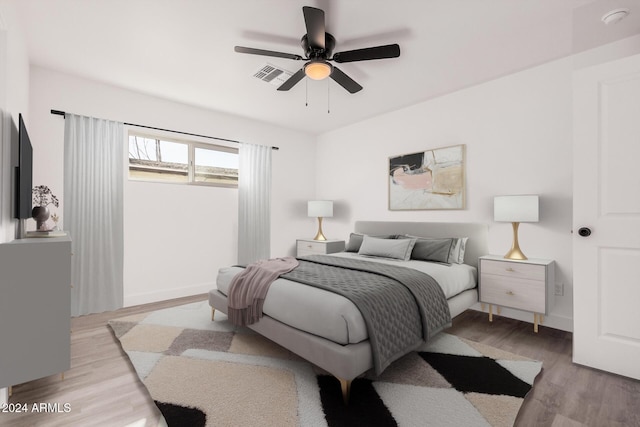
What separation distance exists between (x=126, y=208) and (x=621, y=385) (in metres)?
4.97

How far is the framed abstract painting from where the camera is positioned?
3.79 meters

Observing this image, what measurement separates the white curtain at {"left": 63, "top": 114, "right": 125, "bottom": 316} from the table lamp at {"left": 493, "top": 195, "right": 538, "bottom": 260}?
170 inches

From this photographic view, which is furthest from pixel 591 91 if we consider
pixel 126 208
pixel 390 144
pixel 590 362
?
pixel 126 208

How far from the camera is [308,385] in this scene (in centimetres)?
201

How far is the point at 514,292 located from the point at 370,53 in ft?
8.44

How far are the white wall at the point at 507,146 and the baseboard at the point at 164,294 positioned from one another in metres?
2.81

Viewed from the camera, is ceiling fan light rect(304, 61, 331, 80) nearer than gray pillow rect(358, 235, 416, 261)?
Yes

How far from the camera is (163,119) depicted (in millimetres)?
4102

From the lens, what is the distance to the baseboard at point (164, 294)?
382 cm

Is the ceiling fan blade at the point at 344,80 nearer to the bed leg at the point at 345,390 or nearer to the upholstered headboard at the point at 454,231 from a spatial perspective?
the upholstered headboard at the point at 454,231

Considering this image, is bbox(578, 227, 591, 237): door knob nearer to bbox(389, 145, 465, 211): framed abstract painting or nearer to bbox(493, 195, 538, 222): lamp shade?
bbox(493, 195, 538, 222): lamp shade

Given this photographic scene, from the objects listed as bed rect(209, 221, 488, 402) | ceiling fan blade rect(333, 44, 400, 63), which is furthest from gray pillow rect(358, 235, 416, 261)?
ceiling fan blade rect(333, 44, 400, 63)

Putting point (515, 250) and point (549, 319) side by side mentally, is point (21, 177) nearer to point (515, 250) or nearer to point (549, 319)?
point (515, 250)

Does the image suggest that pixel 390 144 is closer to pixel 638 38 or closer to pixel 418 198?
pixel 418 198
